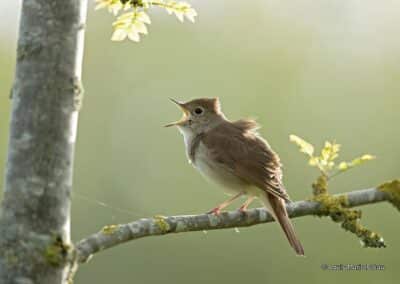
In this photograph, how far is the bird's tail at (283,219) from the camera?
5121mm

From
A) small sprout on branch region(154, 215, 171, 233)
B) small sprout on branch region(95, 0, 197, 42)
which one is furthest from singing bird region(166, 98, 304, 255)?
small sprout on branch region(95, 0, 197, 42)

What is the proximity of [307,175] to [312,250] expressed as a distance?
121 centimetres

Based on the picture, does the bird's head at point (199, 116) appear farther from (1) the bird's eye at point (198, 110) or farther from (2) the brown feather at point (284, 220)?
(2) the brown feather at point (284, 220)

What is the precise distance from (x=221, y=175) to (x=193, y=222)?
2054 millimetres

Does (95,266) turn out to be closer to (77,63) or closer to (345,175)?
(345,175)

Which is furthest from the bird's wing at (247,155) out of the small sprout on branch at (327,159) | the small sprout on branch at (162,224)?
the small sprout on branch at (162,224)

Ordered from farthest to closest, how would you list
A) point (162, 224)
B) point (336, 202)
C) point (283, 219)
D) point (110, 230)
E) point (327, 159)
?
point (283, 219)
point (327, 159)
point (336, 202)
point (162, 224)
point (110, 230)

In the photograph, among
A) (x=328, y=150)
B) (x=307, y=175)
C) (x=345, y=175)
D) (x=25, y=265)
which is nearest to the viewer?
(x=25, y=265)

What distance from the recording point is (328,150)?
472 centimetres

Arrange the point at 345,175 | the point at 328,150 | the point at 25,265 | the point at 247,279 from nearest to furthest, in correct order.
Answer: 1. the point at 25,265
2. the point at 328,150
3. the point at 247,279
4. the point at 345,175

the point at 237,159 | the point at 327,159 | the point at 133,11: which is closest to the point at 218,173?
the point at 237,159

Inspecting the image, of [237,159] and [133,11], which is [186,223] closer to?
[133,11]

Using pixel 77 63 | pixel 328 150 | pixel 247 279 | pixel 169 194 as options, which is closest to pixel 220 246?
pixel 247 279

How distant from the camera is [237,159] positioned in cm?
598
